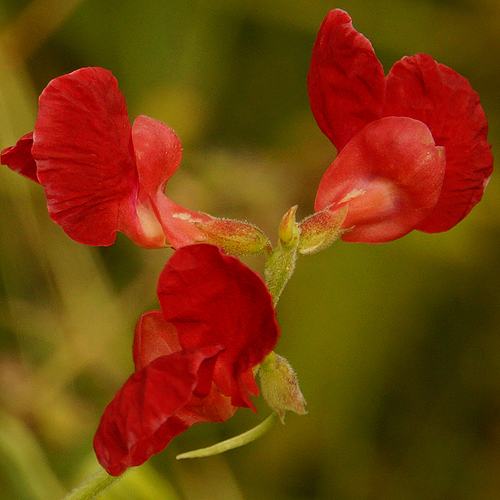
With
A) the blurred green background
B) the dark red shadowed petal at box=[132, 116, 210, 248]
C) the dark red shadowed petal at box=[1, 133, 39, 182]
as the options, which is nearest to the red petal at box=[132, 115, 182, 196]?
the dark red shadowed petal at box=[132, 116, 210, 248]

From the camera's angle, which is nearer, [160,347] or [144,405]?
[144,405]

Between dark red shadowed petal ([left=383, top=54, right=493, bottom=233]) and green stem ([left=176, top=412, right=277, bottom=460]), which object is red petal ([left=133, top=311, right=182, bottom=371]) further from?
dark red shadowed petal ([left=383, top=54, right=493, bottom=233])

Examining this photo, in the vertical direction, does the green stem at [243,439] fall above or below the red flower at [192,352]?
below

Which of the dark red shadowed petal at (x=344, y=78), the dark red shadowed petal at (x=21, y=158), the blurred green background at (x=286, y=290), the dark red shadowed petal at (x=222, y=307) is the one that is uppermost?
the dark red shadowed petal at (x=344, y=78)

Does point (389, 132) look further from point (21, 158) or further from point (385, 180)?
point (21, 158)

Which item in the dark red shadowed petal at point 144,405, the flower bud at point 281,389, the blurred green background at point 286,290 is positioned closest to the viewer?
the dark red shadowed petal at point 144,405

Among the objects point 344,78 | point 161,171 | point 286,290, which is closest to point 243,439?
point 161,171

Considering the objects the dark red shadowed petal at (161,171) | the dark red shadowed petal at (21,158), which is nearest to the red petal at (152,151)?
the dark red shadowed petal at (161,171)

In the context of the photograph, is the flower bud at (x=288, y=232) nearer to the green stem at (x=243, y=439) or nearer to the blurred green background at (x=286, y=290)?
the green stem at (x=243, y=439)
